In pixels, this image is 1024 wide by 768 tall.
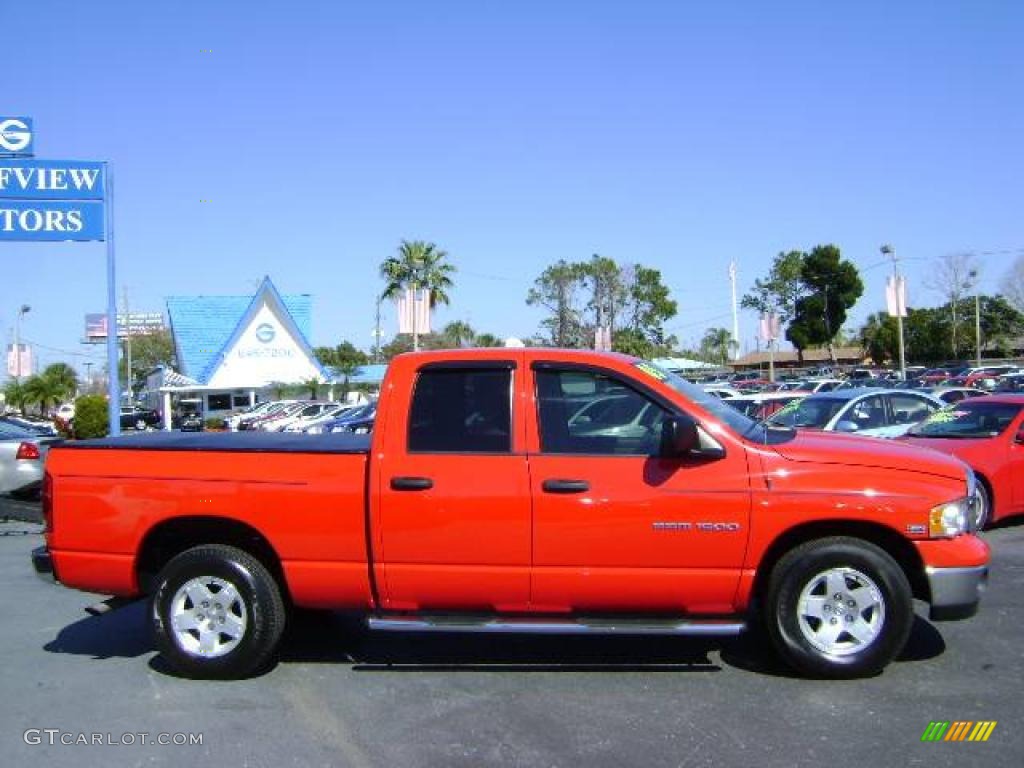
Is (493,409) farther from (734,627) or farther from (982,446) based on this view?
(982,446)

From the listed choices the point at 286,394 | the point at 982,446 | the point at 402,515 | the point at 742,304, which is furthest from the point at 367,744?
the point at 742,304

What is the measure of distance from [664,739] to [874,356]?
73305 millimetres

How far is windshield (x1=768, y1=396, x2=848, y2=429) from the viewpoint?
12.6m

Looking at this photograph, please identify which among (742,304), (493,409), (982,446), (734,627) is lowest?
(734,627)

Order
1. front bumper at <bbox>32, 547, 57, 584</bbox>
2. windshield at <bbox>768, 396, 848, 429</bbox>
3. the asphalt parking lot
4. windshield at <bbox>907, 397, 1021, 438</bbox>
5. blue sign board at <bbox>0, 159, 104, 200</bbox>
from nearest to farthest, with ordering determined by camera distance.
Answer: the asphalt parking lot, front bumper at <bbox>32, 547, 57, 584</bbox>, windshield at <bbox>907, 397, 1021, 438</bbox>, windshield at <bbox>768, 396, 848, 429</bbox>, blue sign board at <bbox>0, 159, 104, 200</bbox>

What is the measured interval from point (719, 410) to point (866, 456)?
85 cm

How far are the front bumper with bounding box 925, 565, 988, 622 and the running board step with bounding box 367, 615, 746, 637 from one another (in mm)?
1052

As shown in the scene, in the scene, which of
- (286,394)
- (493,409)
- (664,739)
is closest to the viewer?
(664,739)

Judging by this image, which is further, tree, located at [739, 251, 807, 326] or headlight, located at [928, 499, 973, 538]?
tree, located at [739, 251, 807, 326]

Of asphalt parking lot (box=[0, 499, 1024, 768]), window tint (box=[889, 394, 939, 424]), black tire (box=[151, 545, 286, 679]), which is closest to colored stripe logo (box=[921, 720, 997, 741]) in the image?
asphalt parking lot (box=[0, 499, 1024, 768])

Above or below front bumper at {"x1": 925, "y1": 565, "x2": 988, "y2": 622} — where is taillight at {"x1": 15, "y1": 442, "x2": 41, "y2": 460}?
above

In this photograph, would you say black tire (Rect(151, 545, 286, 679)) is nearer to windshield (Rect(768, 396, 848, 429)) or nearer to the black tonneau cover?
Result: the black tonneau cover

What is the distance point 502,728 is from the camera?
447 centimetres

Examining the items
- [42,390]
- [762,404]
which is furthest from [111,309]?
[42,390]
